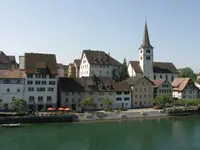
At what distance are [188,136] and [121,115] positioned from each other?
18326mm

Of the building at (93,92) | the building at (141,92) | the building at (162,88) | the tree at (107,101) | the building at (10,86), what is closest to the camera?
the building at (10,86)

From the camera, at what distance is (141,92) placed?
2980 inches

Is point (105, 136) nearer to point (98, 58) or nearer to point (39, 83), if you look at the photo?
point (39, 83)

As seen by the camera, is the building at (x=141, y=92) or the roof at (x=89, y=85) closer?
the roof at (x=89, y=85)

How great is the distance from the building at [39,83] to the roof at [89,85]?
3.33 meters

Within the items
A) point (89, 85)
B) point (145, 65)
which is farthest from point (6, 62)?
point (145, 65)

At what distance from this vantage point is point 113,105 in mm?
70875

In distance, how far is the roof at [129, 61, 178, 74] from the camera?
95.5 meters

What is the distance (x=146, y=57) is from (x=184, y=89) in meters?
17.8

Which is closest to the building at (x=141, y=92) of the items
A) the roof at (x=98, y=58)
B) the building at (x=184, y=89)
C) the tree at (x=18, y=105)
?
the building at (x=184, y=89)

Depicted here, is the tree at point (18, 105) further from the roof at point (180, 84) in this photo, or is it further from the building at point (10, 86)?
the roof at point (180, 84)

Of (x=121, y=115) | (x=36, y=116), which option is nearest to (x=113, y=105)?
(x=121, y=115)

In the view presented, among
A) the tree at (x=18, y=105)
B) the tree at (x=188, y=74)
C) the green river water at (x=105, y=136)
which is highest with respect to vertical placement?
the tree at (x=188, y=74)

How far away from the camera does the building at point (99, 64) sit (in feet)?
290
